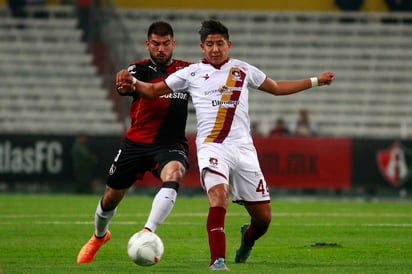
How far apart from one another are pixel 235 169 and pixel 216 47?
3.69ft

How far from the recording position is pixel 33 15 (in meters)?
32.6

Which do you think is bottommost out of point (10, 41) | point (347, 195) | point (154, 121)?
point (347, 195)

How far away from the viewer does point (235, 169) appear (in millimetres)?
10383

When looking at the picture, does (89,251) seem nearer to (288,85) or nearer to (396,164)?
(288,85)

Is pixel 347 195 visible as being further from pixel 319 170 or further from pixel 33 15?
pixel 33 15

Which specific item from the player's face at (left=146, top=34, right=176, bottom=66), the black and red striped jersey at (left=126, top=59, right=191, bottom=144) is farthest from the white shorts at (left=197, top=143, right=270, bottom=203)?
the player's face at (left=146, top=34, right=176, bottom=66)

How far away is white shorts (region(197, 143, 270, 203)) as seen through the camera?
1011 centimetres

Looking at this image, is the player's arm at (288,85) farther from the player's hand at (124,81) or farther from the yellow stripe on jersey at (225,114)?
the player's hand at (124,81)

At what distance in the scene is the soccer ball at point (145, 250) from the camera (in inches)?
378

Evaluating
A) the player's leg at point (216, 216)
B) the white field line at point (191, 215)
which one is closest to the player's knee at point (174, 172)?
the player's leg at point (216, 216)

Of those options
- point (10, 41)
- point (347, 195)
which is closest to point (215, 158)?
point (347, 195)

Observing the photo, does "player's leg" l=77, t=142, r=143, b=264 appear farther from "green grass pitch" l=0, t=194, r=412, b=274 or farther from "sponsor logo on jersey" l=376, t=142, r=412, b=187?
"sponsor logo on jersey" l=376, t=142, r=412, b=187

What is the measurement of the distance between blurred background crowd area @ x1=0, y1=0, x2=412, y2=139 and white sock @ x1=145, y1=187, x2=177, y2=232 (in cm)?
1800

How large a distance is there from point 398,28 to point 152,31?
22.6 meters
